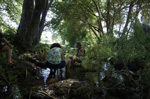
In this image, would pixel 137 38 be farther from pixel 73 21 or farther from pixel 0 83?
pixel 73 21

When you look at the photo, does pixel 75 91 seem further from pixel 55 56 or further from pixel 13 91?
pixel 55 56

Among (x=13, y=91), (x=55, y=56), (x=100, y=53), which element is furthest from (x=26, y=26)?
(x=100, y=53)

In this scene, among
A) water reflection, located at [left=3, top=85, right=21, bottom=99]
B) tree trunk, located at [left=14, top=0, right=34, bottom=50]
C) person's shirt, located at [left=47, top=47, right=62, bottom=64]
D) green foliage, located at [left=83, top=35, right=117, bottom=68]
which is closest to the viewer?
water reflection, located at [left=3, top=85, right=21, bottom=99]

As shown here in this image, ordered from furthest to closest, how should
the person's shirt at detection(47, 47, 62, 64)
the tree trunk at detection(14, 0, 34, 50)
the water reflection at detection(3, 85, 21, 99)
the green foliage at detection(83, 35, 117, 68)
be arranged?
the tree trunk at detection(14, 0, 34, 50) → the person's shirt at detection(47, 47, 62, 64) → the green foliage at detection(83, 35, 117, 68) → the water reflection at detection(3, 85, 21, 99)

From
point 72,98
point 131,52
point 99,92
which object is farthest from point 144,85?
point 72,98

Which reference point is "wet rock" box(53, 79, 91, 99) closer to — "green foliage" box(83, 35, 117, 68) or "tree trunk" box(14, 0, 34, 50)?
"green foliage" box(83, 35, 117, 68)

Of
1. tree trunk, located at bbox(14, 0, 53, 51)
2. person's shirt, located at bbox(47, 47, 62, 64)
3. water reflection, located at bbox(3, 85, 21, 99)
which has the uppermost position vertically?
tree trunk, located at bbox(14, 0, 53, 51)

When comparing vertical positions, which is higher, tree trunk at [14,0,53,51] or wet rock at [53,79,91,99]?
tree trunk at [14,0,53,51]

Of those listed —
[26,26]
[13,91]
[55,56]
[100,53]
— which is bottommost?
[13,91]

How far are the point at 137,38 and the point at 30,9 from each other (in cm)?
622

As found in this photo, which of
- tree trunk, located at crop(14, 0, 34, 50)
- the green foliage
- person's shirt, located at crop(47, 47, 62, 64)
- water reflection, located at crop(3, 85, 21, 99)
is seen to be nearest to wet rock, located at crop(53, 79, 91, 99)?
the green foliage

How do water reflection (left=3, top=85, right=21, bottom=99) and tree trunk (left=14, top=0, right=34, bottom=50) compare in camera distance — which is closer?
water reflection (left=3, top=85, right=21, bottom=99)

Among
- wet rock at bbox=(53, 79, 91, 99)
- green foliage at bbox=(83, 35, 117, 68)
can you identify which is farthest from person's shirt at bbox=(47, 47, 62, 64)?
wet rock at bbox=(53, 79, 91, 99)

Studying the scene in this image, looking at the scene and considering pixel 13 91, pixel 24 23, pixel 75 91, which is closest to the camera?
pixel 75 91
